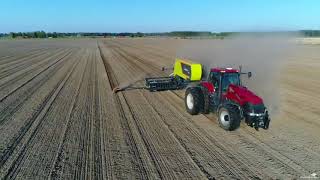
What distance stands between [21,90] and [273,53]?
11.2m

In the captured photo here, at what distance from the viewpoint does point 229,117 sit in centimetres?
869

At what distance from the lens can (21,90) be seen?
1584 centimetres

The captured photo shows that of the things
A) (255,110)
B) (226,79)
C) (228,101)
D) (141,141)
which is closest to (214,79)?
(226,79)

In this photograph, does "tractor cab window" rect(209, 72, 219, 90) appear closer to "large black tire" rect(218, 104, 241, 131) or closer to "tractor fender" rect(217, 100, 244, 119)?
"tractor fender" rect(217, 100, 244, 119)

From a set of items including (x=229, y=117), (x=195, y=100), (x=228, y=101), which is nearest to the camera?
(x=229, y=117)

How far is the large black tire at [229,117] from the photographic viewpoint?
8617 mm

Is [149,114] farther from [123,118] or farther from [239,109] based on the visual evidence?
[239,109]

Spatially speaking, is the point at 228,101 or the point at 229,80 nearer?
the point at 228,101

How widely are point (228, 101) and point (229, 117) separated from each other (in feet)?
2.37

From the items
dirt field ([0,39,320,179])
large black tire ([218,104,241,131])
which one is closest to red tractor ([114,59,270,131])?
large black tire ([218,104,241,131])

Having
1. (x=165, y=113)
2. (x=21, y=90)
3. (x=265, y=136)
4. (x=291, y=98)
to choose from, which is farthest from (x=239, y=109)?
(x=21, y=90)

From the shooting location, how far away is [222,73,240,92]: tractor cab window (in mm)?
9578

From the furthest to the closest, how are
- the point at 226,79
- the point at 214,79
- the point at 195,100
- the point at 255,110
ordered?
the point at 195,100
the point at 214,79
the point at 226,79
the point at 255,110

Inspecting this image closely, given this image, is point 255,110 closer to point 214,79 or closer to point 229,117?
point 229,117
